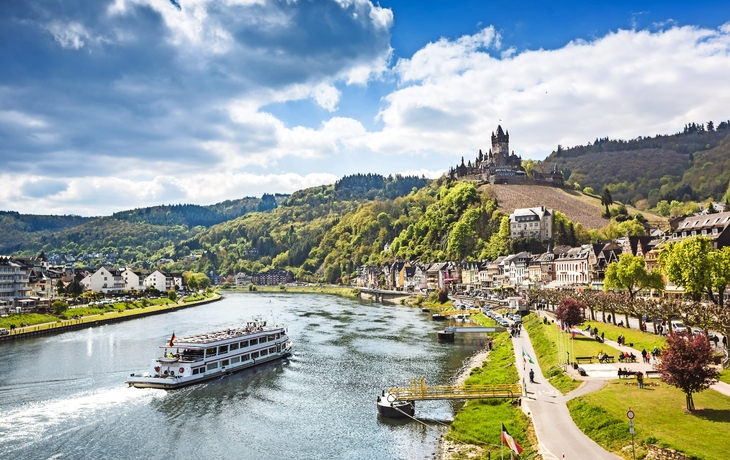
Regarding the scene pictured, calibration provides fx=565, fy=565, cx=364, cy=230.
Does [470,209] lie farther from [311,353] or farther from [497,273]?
[311,353]

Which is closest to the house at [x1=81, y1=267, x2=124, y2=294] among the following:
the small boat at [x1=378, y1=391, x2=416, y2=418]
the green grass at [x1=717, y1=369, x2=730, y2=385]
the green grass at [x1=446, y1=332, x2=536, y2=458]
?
the small boat at [x1=378, y1=391, x2=416, y2=418]

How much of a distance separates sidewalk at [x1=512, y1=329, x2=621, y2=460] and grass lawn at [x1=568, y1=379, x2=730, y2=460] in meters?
0.64

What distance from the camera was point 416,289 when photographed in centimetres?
18525

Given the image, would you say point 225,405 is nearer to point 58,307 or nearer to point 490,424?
point 490,424

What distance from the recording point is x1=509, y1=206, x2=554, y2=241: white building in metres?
171

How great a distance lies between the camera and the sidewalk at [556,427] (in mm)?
28219

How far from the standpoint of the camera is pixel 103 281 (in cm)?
16538

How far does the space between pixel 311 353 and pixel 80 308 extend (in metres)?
67.4

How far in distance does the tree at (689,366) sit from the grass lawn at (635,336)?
64.1 feet

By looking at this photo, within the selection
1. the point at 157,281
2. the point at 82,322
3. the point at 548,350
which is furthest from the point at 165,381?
the point at 157,281

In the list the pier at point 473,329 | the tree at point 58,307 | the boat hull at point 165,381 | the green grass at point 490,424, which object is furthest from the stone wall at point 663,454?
the tree at point 58,307

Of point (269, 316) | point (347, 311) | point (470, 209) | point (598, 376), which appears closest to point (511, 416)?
point (598, 376)

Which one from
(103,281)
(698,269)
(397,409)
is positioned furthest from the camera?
(103,281)

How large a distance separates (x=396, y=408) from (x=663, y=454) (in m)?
20.0
